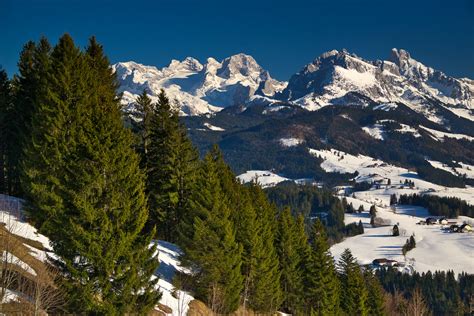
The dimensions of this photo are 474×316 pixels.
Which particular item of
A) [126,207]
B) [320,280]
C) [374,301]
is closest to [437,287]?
[374,301]

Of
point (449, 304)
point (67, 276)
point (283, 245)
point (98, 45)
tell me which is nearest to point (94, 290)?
point (67, 276)

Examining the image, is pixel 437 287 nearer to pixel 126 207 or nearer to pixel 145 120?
pixel 145 120

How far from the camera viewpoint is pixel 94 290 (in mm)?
23766

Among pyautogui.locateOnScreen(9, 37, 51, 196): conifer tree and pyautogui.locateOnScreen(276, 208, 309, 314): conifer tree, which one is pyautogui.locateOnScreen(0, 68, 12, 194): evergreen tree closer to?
pyautogui.locateOnScreen(9, 37, 51, 196): conifer tree

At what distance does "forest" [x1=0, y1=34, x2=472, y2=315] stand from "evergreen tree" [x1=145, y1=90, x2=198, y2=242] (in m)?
0.13

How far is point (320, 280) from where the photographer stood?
54.0 meters

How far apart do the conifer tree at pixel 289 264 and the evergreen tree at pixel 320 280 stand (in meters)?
1.08

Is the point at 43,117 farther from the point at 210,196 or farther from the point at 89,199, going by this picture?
the point at 210,196

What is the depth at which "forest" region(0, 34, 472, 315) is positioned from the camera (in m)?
24.1

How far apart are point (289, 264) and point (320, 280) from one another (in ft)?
15.1

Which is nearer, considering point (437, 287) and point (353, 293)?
point (353, 293)

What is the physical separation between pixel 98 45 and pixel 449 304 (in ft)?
597

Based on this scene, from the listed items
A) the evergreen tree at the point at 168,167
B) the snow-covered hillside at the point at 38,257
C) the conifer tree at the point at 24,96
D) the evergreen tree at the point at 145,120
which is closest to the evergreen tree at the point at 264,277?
the snow-covered hillside at the point at 38,257

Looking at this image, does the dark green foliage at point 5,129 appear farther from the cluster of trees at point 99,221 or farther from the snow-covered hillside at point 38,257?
the cluster of trees at point 99,221
